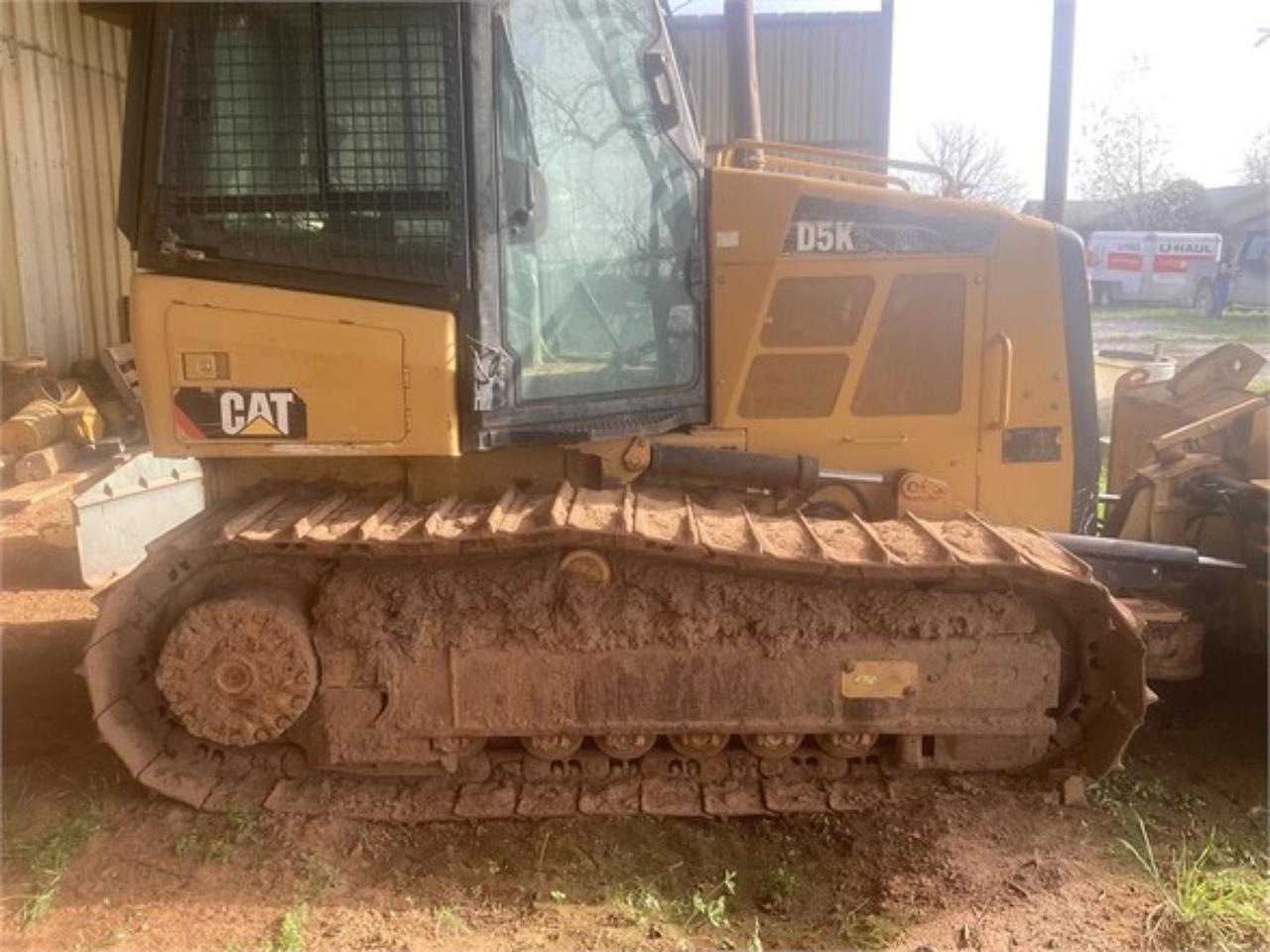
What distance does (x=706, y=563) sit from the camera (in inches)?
135

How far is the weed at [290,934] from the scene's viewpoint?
2.96 meters

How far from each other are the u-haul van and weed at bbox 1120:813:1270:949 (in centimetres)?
2961

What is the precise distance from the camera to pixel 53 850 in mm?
3396

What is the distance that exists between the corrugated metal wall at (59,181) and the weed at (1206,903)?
30.0 feet

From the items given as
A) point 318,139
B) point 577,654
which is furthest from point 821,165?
point 577,654

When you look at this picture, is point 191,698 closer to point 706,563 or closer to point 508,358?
point 508,358

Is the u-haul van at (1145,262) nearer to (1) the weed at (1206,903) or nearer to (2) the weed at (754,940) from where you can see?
(1) the weed at (1206,903)

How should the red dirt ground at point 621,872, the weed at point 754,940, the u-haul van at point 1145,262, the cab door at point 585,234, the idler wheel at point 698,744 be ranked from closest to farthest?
the weed at point 754,940 → the red dirt ground at point 621,872 → the cab door at point 585,234 → the idler wheel at point 698,744 → the u-haul van at point 1145,262

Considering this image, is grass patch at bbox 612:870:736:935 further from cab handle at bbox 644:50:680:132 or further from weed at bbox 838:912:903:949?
cab handle at bbox 644:50:680:132

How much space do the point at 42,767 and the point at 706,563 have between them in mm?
2570

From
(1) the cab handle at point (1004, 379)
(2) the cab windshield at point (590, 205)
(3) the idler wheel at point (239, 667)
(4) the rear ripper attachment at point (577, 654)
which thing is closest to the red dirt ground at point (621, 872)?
(4) the rear ripper attachment at point (577, 654)

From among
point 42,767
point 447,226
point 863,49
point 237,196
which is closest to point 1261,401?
point 447,226

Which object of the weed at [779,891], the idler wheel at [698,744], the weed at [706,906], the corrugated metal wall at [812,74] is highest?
the corrugated metal wall at [812,74]

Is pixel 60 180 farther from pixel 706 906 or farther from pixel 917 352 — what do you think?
pixel 706 906
